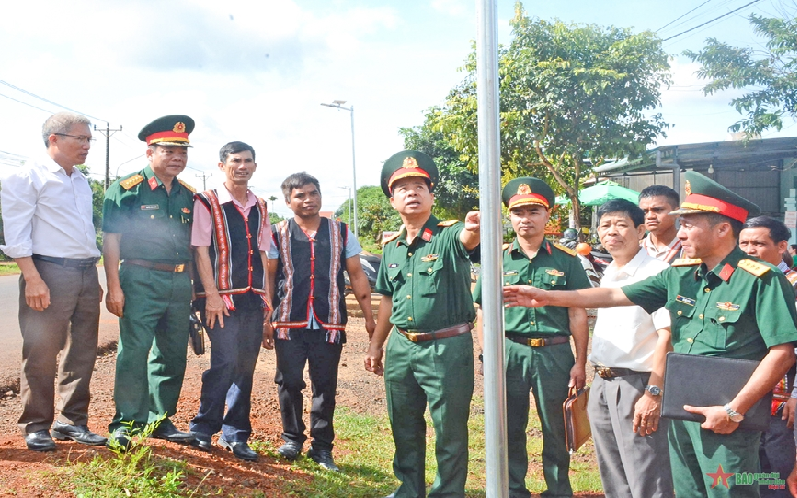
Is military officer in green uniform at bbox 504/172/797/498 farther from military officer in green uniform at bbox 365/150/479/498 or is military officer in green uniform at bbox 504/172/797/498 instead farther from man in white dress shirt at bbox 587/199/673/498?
military officer in green uniform at bbox 365/150/479/498

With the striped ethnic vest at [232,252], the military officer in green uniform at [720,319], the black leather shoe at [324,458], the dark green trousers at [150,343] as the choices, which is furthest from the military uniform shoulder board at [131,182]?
the military officer in green uniform at [720,319]

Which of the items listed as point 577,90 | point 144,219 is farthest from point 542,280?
point 577,90

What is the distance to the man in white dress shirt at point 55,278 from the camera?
12.2ft

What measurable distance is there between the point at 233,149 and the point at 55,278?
1.28 meters

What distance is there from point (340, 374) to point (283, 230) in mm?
3796

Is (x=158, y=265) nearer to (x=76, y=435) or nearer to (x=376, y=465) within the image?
(x=76, y=435)

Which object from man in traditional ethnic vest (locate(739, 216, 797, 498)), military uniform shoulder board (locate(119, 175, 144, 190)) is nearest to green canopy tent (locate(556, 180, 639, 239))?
man in traditional ethnic vest (locate(739, 216, 797, 498))

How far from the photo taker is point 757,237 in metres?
3.75

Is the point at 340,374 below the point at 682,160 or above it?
below

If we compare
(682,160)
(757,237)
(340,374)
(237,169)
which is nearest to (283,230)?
(237,169)

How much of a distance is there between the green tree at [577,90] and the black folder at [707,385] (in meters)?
8.57

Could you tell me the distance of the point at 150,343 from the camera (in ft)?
13.2

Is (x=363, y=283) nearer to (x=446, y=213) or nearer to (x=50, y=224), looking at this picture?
(x=50, y=224)

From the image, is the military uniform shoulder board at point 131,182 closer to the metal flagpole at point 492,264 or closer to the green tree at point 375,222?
the metal flagpole at point 492,264
